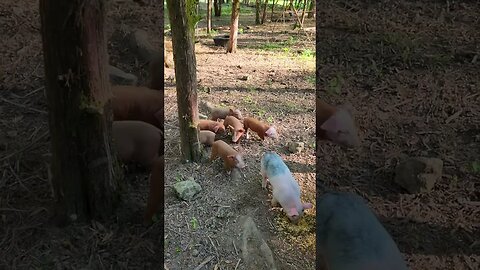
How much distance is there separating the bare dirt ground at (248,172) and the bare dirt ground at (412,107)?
0.71 ft

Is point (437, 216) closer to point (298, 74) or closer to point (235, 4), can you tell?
point (298, 74)

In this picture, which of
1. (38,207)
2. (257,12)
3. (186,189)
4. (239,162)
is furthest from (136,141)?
(257,12)

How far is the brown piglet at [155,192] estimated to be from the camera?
0.70m

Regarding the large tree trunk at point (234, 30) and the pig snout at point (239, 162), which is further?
the large tree trunk at point (234, 30)

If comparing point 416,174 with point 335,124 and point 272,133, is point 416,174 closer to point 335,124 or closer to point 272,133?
point 335,124

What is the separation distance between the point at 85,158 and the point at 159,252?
0.62 ft

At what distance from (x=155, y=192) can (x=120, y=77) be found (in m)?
0.19

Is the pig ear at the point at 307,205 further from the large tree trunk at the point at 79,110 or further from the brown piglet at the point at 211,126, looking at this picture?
the large tree trunk at the point at 79,110

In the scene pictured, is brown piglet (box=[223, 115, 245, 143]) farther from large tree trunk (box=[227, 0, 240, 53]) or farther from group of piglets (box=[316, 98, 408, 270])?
group of piglets (box=[316, 98, 408, 270])

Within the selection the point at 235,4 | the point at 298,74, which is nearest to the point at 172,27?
the point at 298,74

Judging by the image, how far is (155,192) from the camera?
2.33ft

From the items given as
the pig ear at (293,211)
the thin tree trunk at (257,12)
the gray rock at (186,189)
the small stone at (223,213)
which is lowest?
the small stone at (223,213)

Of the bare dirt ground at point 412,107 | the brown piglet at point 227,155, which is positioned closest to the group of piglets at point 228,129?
the brown piglet at point 227,155

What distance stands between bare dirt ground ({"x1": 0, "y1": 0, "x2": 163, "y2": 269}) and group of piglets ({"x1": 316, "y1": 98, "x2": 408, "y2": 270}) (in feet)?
0.87
